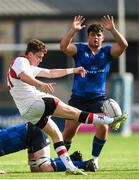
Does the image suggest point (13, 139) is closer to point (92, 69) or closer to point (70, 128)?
point (70, 128)

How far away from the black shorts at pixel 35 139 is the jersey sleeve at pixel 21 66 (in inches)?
46.4

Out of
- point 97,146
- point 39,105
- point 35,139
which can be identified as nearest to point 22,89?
point 39,105

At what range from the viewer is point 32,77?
40.0 ft

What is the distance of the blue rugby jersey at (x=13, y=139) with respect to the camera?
1327cm

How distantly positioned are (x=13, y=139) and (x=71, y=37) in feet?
5.75

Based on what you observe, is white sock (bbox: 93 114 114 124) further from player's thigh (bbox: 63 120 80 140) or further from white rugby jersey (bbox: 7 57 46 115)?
player's thigh (bbox: 63 120 80 140)

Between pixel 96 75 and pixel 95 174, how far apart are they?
2.03 m

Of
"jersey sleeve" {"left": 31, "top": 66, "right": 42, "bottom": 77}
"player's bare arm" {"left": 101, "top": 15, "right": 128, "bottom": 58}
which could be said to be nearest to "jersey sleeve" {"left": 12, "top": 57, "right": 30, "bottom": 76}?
"jersey sleeve" {"left": 31, "top": 66, "right": 42, "bottom": 77}

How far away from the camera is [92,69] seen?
555 inches

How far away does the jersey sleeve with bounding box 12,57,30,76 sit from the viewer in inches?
484

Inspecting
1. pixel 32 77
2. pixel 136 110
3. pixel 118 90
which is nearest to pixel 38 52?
pixel 32 77

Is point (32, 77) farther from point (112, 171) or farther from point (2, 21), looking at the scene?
point (2, 21)

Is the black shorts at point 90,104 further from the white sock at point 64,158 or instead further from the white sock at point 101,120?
the white sock at point 64,158

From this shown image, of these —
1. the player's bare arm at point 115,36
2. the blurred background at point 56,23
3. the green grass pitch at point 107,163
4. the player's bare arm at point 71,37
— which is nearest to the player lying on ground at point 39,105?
the green grass pitch at point 107,163
